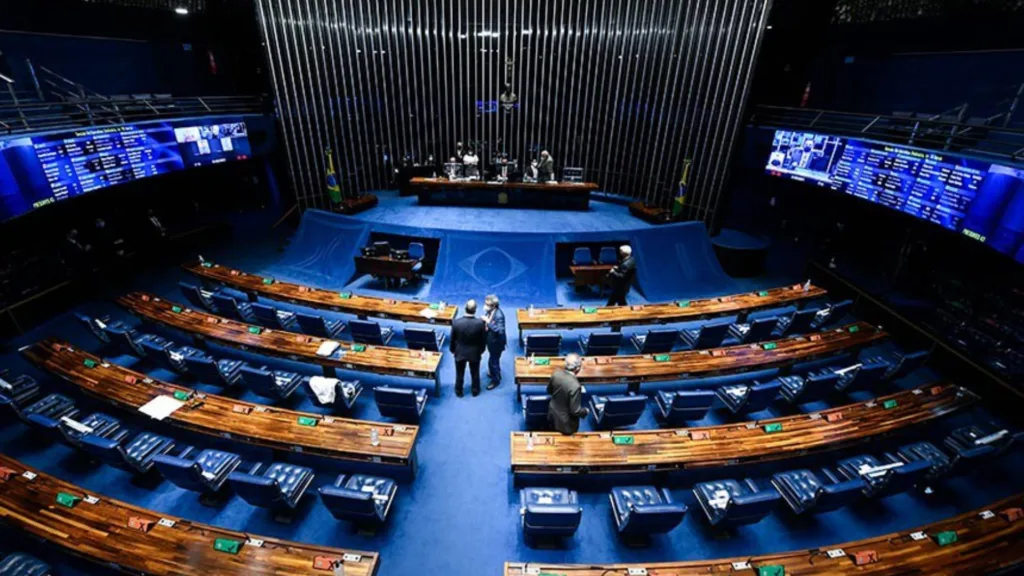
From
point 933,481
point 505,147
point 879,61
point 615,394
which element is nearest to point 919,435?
point 933,481

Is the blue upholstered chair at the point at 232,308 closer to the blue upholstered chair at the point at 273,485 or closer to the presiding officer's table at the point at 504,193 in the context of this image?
the blue upholstered chair at the point at 273,485

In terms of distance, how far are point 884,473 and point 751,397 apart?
164cm

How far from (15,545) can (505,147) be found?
1536 cm

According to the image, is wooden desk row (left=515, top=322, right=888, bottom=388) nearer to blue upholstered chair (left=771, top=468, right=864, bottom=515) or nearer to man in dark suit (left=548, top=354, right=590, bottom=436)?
man in dark suit (left=548, top=354, right=590, bottom=436)

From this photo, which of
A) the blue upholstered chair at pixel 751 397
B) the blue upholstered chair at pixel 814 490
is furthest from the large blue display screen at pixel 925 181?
the blue upholstered chair at pixel 814 490

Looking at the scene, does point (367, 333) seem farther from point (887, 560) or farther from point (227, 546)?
point (887, 560)

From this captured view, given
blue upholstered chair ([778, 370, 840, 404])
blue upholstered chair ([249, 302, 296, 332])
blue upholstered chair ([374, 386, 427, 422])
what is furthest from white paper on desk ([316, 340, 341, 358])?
blue upholstered chair ([778, 370, 840, 404])

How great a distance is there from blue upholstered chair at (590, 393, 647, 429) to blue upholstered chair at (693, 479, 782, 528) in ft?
3.81

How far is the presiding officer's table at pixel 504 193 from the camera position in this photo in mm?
13852

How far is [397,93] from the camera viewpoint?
51.2 ft

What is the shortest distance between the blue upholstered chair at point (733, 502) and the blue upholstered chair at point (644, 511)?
1.44 feet

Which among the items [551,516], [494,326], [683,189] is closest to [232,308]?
[494,326]

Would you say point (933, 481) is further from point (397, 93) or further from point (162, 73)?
point (162, 73)

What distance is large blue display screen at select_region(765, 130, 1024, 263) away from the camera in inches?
259
